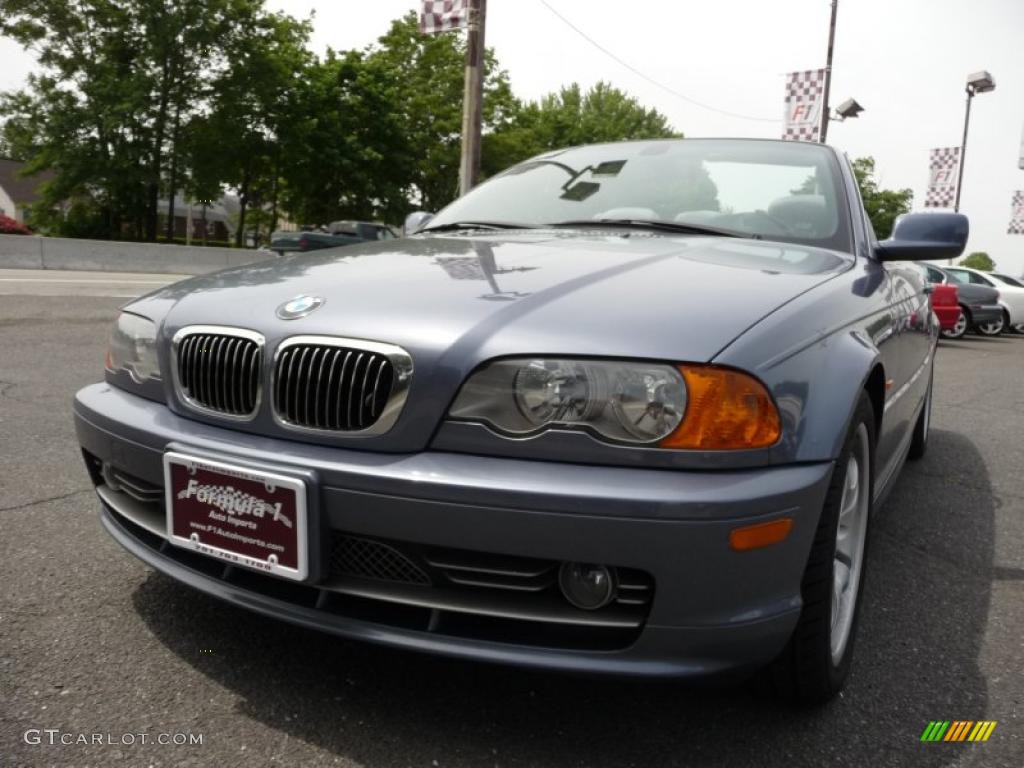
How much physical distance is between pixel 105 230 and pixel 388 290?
3065 cm

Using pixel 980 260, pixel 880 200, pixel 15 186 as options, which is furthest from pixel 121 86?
pixel 980 260

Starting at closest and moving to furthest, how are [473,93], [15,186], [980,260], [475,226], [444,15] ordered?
[475,226], [444,15], [473,93], [15,186], [980,260]

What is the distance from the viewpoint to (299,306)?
1.78 m

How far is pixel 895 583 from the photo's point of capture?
2627 mm

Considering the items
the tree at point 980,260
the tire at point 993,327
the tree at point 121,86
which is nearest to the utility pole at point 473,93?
the tire at point 993,327

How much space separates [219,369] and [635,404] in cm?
90

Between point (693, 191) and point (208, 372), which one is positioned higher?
point (693, 191)

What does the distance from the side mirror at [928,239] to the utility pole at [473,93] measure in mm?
10088

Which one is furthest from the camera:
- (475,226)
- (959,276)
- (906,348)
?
(959,276)

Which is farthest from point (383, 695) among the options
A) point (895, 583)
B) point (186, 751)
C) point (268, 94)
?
point (268, 94)

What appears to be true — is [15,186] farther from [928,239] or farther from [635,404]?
[635,404]

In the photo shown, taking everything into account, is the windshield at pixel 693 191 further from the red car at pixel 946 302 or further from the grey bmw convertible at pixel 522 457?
the red car at pixel 946 302

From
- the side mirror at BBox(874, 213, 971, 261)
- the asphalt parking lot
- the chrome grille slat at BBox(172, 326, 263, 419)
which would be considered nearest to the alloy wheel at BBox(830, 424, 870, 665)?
the asphalt parking lot

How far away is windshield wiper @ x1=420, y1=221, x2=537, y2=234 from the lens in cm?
279
